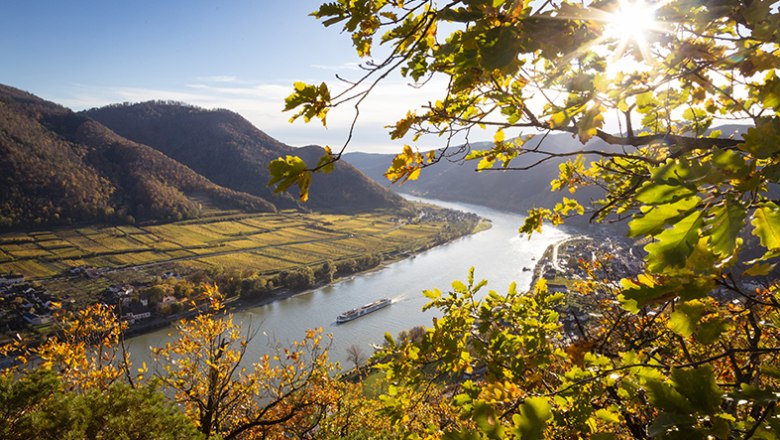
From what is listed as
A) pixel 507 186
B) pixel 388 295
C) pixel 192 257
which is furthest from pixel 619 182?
pixel 507 186

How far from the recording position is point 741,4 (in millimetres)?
1185

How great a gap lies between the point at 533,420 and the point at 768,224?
2.58ft

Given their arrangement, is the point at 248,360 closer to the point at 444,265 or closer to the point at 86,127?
the point at 444,265

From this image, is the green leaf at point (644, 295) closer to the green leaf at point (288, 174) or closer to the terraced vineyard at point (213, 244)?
the green leaf at point (288, 174)

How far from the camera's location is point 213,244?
65.1 meters

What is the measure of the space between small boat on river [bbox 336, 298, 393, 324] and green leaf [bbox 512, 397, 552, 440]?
1350 inches

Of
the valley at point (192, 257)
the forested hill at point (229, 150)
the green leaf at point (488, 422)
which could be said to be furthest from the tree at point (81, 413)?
the forested hill at point (229, 150)

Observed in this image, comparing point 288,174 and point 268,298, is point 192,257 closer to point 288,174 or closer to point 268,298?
point 268,298

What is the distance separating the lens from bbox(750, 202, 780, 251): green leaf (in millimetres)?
779

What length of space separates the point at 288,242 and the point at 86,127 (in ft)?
252

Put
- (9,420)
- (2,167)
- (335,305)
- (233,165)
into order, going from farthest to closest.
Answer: (233,165) → (2,167) → (335,305) → (9,420)

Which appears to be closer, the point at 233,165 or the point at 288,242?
the point at 288,242

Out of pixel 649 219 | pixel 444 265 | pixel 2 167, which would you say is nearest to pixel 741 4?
pixel 649 219

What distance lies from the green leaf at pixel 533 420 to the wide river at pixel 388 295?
66.9 ft
